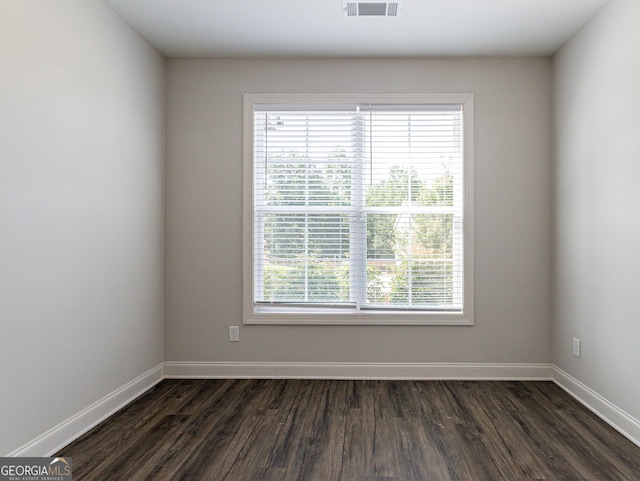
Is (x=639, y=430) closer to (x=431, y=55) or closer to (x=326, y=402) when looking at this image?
(x=326, y=402)

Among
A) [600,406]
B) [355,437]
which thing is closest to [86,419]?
[355,437]

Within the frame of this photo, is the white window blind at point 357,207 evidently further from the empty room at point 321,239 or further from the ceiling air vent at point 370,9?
the ceiling air vent at point 370,9

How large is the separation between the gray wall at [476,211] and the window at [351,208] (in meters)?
0.13

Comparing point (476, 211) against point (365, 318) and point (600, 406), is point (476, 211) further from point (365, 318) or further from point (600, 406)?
point (600, 406)

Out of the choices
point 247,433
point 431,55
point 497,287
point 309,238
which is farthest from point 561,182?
point 247,433

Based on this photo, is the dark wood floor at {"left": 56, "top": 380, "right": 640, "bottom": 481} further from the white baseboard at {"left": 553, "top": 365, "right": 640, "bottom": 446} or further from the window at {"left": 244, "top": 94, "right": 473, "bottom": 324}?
the window at {"left": 244, "top": 94, "right": 473, "bottom": 324}

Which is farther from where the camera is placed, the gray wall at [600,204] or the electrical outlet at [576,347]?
the electrical outlet at [576,347]

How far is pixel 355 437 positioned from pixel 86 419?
1657 mm

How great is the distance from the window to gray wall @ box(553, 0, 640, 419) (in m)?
0.81

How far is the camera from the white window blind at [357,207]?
3699 millimetres

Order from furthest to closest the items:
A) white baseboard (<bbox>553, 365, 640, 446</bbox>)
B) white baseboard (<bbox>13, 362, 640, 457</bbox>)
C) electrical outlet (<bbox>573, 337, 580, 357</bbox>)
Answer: white baseboard (<bbox>13, 362, 640, 457</bbox>) → electrical outlet (<bbox>573, 337, 580, 357</bbox>) → white baseboard (<bbox>553, 365, 640, 446</bbox>)

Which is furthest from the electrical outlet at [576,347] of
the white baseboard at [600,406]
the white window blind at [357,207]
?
the white window blind at [357,207]

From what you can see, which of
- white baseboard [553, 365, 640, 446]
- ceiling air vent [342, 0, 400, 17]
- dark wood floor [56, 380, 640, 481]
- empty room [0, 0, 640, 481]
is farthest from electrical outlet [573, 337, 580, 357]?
ceiling air vent [342, 0, 400, 17]

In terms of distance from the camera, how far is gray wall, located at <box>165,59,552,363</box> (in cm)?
363
